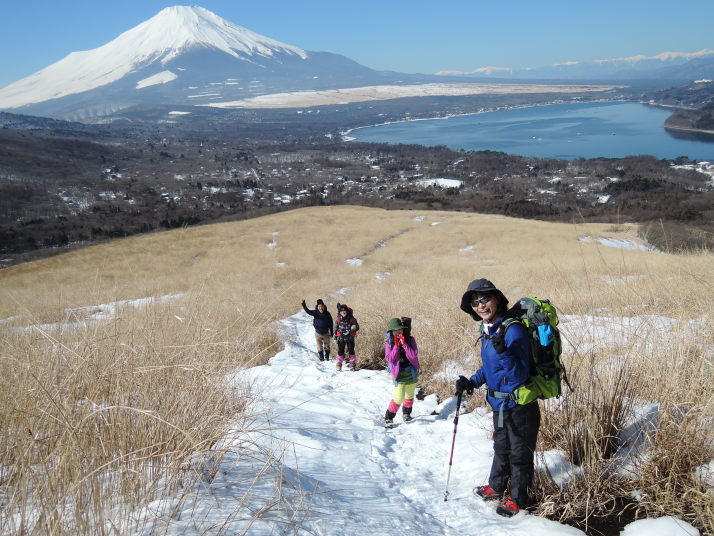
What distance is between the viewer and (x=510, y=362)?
8.34ft

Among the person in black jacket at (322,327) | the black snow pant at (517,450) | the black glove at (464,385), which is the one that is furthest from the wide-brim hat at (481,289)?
the person in black jacket at (322,327)

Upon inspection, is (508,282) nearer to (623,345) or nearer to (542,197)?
(623,345)

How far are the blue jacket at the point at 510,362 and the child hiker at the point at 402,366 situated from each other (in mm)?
1980

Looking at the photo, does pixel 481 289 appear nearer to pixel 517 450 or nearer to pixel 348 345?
pixel 517 450

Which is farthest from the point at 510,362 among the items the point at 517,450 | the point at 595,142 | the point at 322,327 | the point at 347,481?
the point at 595,142

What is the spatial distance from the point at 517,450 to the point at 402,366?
2129mm

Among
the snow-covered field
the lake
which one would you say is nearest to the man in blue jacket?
the snow-covered field

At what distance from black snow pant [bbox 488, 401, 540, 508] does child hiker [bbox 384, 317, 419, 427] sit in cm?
172

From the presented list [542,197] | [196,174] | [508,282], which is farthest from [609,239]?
[196,174]

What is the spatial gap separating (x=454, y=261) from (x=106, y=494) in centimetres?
2522

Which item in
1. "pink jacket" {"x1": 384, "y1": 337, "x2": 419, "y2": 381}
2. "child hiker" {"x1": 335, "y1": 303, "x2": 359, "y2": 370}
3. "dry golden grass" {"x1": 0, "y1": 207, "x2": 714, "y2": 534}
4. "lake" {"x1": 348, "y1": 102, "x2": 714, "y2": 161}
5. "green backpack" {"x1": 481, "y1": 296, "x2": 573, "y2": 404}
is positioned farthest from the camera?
"lake" {"x1": 348, "y1": 102, "x2": 714, "y2": 161}

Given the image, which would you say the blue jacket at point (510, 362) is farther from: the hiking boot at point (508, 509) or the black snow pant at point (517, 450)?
the hiking boot at point (508, 509)

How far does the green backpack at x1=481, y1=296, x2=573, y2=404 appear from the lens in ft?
8.27

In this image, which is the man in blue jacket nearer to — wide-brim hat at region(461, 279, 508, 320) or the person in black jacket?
wide-brim hat at region(461, 279, 508, 320)
